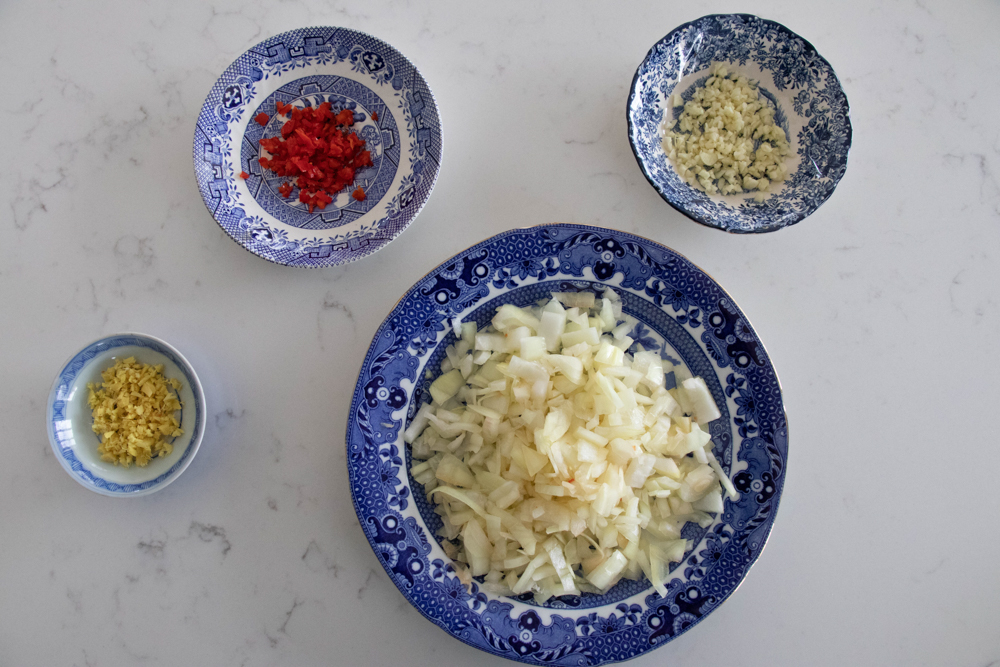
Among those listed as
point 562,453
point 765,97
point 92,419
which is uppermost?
point 765,97

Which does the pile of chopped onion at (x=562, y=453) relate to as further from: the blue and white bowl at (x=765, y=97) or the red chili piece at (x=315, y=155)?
the red chili piece at (x=315, y=155)

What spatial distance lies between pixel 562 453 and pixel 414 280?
557 millimetres

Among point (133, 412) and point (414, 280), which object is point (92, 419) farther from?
point (414, 280)

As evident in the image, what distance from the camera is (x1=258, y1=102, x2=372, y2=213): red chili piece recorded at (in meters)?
1.42

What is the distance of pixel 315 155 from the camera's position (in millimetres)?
1433

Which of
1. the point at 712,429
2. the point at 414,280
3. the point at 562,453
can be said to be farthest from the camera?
the point at 414,280

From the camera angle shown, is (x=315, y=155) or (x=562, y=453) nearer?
(x=562, y=453)

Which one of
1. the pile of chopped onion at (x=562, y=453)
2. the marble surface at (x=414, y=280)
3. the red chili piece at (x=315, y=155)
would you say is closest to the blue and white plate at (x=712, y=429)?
the pile of chopped onion at (x=562, y=453)

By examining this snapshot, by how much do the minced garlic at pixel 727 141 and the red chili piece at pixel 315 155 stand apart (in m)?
0.78

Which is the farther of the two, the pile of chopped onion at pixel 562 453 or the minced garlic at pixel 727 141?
the minced garlic at pixel 727 141

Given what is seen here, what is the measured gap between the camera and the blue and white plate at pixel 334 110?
139cm

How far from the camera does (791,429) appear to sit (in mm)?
1460

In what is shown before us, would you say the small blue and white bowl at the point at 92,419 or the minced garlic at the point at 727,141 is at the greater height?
the minced garlic at the point at 727,141

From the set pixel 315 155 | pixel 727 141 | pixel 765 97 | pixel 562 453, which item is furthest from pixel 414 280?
pixel 765 97
